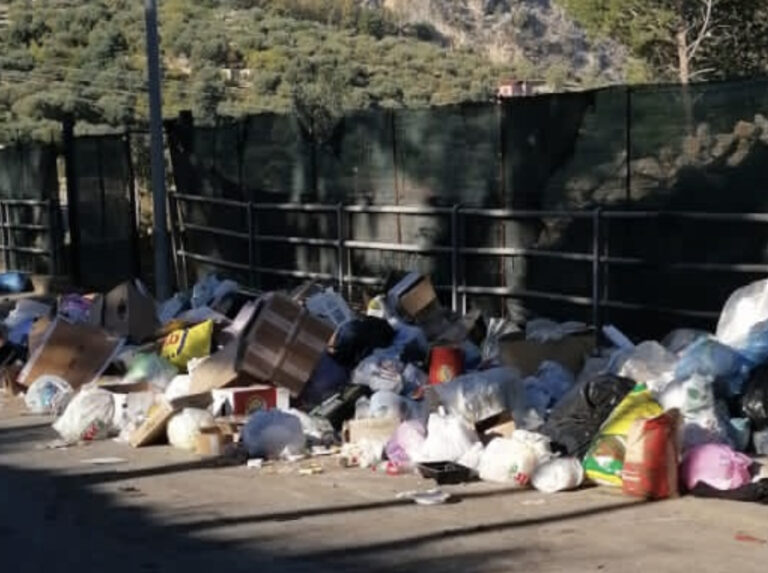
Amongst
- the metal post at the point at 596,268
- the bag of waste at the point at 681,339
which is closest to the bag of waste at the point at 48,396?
the metal post at the point at 596,268

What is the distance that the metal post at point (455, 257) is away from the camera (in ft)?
40.8

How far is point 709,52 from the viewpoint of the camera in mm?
35250

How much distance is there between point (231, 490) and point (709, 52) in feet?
96.9

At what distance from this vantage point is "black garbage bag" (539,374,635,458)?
8.23 meters

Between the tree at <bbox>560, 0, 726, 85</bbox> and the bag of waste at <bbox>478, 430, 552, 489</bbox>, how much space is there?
27.2 m

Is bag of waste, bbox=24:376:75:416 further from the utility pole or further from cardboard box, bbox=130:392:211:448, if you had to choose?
the utility pole

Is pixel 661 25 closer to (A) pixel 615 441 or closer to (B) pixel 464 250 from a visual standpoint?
(B) pixel 464 250

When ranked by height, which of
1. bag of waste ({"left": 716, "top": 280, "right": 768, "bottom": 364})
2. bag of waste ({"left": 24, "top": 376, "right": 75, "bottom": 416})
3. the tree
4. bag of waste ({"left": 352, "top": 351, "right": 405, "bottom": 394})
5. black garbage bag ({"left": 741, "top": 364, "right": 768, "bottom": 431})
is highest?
the tree

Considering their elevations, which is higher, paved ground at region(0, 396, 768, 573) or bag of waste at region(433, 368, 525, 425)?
bag of waste at region(433, 368, 525, 425)

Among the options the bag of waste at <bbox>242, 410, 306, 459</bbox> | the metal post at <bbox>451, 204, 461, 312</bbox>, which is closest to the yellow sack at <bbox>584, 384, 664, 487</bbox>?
the bag of waste at <bbox>242, 410, 306, 459</bbox>

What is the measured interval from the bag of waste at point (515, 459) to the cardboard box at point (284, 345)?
2471 millimetres

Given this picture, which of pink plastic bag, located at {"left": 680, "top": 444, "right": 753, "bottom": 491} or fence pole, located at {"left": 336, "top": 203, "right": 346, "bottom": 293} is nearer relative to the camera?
pink plastic bag, located at {"left": 680, "top": 444, "right": 753, "bottom": 491}

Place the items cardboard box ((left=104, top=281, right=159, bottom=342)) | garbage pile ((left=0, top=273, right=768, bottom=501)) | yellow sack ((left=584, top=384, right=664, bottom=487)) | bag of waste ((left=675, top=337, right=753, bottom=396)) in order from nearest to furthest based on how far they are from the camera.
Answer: yellow sack ((left=584, top=384, right=664, bottom=487)), garbage pile ((left=0, top=273, right=768, bottom=501)), bag of waste ((left=675, top=337, right=753, bottom=396)), cardboard box ((left=104, top=281, right=159, bottom=342))

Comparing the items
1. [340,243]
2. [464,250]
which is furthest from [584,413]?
[340,243]
